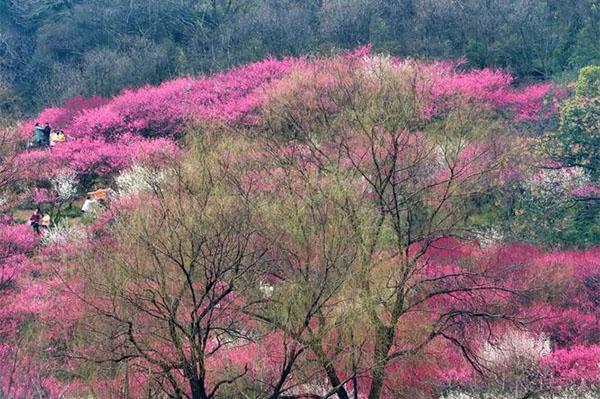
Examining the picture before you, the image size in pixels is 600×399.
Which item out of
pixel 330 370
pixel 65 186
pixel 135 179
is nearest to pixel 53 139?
pixel 65 186

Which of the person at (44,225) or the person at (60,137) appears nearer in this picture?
the person at (44,225)

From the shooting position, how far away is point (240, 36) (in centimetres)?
3058

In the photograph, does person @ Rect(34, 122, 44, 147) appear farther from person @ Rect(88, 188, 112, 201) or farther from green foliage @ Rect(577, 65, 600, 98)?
green foliage @ Rect(577, 65, 600, 98)

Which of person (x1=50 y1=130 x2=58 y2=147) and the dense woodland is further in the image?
person (x1=50 y1=130 x2=58 y2=147)

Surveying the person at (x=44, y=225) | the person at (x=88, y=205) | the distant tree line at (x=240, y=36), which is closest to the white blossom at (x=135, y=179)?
the person at (x=88, y=205)

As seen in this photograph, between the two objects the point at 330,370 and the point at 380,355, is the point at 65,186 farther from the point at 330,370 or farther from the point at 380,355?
the point at 380,355

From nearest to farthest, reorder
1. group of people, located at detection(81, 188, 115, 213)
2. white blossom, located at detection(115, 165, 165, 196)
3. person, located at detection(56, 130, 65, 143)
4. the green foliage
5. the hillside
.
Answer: the hillside < white blossom, located at detection(115, 165, 165, 196) < the green foliage < group of people, located at detection(81, 188, 115, 213) < person, located at detection(56, 130, 65, 143)

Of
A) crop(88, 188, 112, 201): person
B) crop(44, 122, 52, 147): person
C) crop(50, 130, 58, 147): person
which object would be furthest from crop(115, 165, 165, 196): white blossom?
crop(44, 122, 52, 147): person

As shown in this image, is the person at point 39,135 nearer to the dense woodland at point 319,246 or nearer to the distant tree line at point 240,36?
the dense woodland at point 319,246

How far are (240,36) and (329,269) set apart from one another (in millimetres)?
21792

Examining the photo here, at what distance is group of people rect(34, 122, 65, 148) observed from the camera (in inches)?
979

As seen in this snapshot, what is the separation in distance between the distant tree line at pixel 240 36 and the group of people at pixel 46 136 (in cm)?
447

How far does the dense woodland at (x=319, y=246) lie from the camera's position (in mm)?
9914

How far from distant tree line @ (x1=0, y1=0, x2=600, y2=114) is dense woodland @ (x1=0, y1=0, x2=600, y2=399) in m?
2.04
